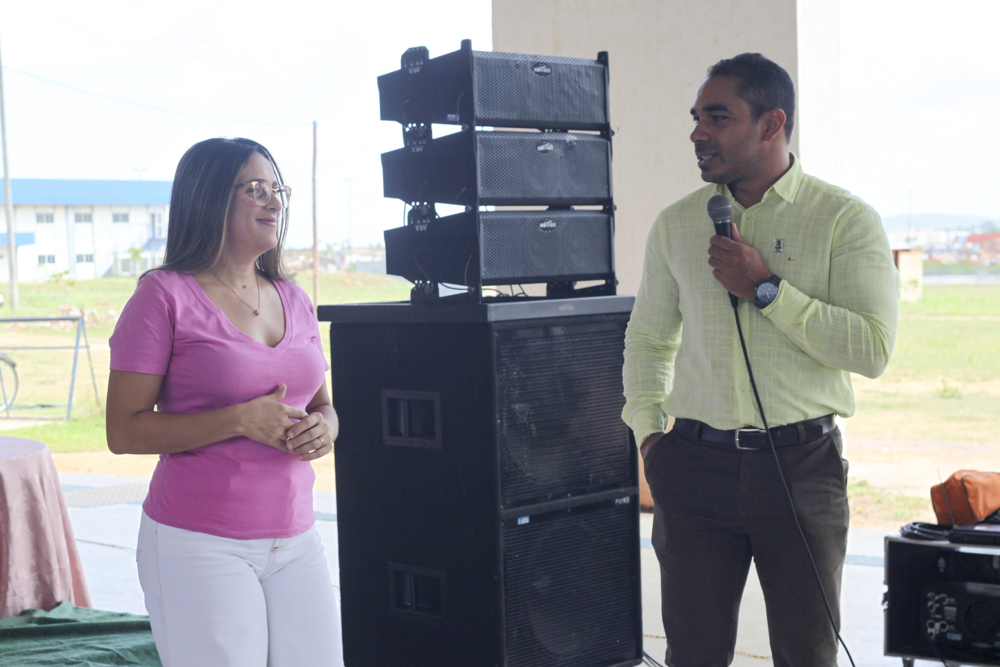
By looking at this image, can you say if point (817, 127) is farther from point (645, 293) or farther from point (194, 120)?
point (194, 120)

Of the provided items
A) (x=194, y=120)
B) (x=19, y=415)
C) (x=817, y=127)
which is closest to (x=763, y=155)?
(x=817, y=127)

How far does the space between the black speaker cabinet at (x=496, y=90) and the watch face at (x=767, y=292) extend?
76 centimetres

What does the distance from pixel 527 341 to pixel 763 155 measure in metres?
0.66

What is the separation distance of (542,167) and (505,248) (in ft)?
0.76

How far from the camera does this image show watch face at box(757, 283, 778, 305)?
5.57 feet

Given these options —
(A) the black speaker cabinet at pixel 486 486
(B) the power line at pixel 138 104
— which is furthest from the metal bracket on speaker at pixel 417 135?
(B) the power line at pixel 138 104

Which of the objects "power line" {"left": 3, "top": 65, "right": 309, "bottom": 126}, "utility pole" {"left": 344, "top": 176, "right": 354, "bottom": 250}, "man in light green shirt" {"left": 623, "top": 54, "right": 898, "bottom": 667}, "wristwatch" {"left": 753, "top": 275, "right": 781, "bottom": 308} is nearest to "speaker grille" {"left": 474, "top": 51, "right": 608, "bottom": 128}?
"man in light green shirt" {"left": 623, "top": 54, "right": 898, "bottom": 667}

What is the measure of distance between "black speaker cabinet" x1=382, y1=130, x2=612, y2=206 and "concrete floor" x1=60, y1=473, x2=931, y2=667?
1.56 m

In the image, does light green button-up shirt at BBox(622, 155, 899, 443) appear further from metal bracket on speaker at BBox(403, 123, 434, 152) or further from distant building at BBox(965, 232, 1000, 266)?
distant building at BBox(965, 232, 1000, 266)

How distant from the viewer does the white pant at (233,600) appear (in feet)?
4.87

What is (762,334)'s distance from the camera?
5.90ft

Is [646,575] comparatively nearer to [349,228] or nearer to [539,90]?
[539,90]

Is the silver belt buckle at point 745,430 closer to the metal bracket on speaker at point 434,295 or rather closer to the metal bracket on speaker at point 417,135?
the metal bracket on speaker at point 434,295

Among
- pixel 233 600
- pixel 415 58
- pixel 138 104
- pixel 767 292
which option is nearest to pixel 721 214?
pixel 767 292
